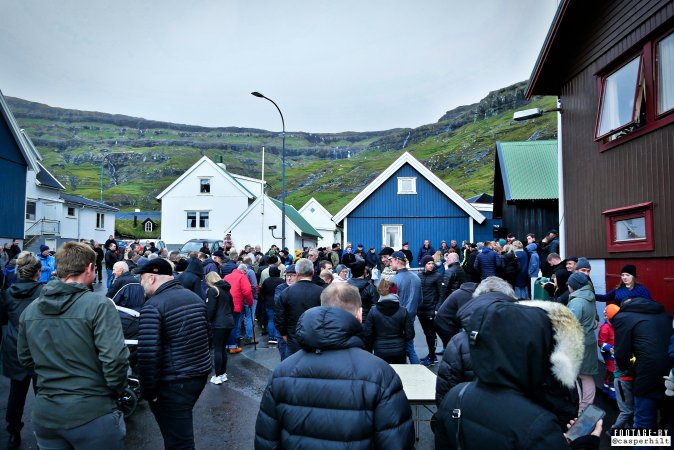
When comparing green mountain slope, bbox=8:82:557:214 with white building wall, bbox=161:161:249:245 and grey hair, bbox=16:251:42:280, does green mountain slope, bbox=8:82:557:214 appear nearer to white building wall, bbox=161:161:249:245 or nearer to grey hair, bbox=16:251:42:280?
white building wall, bbox=161:161:249:245

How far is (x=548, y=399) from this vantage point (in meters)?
2.07

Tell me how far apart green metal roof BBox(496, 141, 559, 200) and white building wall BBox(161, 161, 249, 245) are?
80.9 feet

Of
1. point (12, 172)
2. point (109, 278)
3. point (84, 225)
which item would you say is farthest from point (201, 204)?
point (109, 278)

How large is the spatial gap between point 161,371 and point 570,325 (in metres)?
3.15

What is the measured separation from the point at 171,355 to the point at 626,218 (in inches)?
310

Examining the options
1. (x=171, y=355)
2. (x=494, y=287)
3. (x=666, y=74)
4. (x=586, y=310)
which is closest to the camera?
(x=171, y=355)

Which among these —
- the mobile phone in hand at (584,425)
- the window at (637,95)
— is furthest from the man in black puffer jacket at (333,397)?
the window at (637,95)

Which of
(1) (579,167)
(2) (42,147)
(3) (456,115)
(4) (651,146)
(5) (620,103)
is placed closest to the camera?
(4) (651,146)

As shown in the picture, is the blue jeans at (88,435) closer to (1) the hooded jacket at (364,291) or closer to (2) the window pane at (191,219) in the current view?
(1) the hooded jacket at (364,291)

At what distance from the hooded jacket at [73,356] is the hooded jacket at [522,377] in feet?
7.99

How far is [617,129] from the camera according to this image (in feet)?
26.3

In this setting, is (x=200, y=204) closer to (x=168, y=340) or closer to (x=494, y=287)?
(x=168, y=340)

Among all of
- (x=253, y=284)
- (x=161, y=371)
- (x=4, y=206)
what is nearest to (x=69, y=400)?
(x=161, y=371)

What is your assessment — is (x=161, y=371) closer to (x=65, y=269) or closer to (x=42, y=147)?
(x=65, y=269)
